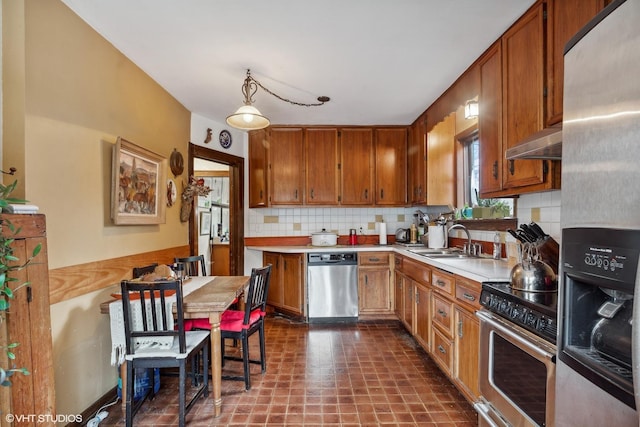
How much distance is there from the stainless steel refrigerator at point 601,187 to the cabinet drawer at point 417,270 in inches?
70.6

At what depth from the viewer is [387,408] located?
2133mm

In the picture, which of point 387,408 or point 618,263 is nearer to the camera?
point 618,263

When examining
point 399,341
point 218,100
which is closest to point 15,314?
point 218,100

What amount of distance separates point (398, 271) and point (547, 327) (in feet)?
8.29

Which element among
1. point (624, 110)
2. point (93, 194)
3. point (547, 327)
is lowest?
point (547, 327)

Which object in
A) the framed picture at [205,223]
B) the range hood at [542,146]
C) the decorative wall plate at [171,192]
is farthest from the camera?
the framed picture at [205,223]

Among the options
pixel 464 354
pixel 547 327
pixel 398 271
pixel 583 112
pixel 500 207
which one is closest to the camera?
pixel 583 112

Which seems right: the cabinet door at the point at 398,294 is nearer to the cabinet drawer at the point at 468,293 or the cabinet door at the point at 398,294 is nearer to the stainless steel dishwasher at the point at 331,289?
the stainless steel dishwasher at the point at 331,289

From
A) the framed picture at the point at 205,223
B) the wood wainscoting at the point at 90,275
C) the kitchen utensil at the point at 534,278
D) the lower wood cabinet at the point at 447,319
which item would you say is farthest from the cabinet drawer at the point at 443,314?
the framed picture at the point at 205,223

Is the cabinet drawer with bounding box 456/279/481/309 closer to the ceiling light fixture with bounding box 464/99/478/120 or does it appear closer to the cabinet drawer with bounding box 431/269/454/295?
the cabinet drawer with bounding box 431/269/454/295

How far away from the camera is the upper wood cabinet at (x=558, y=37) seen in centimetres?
157

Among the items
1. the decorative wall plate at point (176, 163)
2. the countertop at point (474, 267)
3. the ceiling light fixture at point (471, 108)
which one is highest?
the ceiling light fixture at point (471, 108)

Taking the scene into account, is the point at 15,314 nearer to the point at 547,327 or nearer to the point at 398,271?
the point at 547,327

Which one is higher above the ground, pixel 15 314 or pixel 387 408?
pixel 15 314
